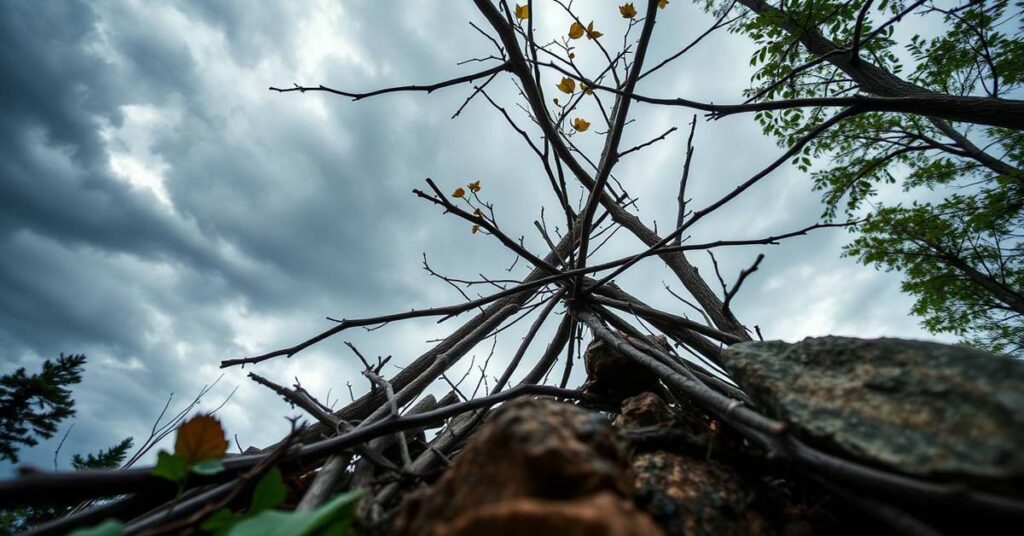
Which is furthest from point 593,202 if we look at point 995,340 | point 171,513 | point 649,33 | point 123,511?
point 995,340

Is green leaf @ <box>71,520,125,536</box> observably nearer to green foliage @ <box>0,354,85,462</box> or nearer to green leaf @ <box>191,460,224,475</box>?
green leaf @ <box>191,460,224,475</box>

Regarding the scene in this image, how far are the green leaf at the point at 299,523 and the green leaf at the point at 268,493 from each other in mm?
105

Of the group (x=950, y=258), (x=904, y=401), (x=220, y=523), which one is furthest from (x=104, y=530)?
(x=950, y=258)

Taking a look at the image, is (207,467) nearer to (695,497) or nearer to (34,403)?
(695,497)

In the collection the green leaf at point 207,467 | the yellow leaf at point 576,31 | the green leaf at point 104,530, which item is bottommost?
the green leaf at point 104,530

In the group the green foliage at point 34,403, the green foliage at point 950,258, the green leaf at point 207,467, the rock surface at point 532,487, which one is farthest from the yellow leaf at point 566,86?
the green foliage at point 950,258

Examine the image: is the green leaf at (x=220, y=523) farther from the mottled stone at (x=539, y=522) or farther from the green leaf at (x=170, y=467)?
the mottled stone at (x=539, y=522)

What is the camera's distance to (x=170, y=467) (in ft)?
1.99

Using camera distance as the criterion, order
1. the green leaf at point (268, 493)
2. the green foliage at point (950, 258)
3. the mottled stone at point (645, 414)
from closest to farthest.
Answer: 1. the green leaf at point (268, 493)
2. the mottled stone at point (645, 414)
3. the green foliage at point (950, 258)

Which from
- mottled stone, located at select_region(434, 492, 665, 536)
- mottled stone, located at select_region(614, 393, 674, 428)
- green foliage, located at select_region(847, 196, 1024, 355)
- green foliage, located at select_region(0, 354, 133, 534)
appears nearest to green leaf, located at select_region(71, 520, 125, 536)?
mottled stone, located at select_region(434, 492, 665, 536)

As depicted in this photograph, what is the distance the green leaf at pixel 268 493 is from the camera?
1.87 ft

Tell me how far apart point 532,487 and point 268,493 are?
447mm

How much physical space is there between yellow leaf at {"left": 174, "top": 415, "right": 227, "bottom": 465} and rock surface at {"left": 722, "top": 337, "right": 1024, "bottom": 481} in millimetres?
1067

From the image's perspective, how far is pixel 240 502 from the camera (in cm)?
80
